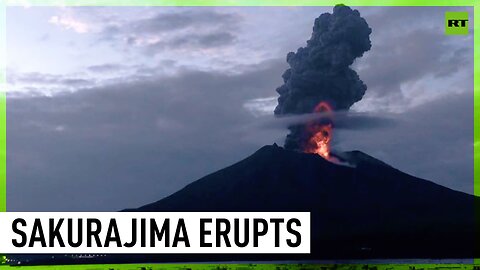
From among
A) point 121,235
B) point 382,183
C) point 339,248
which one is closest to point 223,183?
point 339,248

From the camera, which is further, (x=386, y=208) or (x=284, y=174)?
(x=386, y=208)

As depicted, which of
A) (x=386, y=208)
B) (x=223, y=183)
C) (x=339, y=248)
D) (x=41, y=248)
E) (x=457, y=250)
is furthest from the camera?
(x=386, y=208)

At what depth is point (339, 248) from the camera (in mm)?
135125

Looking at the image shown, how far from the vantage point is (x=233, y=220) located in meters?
31.8

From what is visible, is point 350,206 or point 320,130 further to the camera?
point 350,206

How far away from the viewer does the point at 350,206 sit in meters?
172

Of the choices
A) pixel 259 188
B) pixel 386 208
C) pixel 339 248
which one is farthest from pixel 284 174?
pixel 386 208

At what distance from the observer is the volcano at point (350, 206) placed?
140000 mm

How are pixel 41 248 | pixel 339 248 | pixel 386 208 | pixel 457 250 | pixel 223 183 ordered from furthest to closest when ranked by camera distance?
pixel 386 208
pixel 457 250
pixel 223 183
pixel 339 248
pixel 41 248

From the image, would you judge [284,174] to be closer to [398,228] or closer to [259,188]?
[259,188]

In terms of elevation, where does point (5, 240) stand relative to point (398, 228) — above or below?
below

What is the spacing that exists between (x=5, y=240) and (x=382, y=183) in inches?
5215

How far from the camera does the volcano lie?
459ft

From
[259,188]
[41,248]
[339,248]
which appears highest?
[259,188]
